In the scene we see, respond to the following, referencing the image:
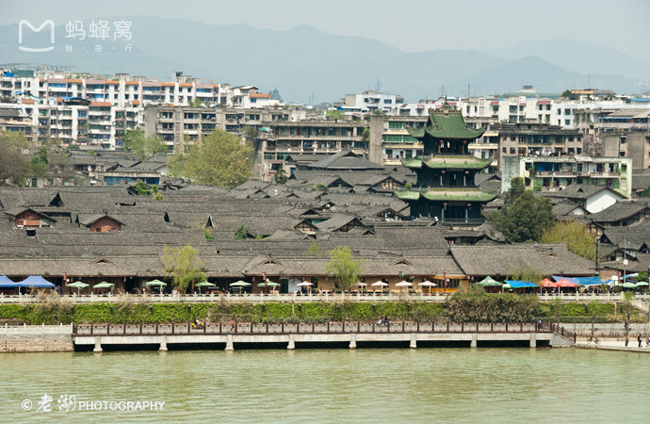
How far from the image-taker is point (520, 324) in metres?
74.4

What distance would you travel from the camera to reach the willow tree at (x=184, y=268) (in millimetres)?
78000

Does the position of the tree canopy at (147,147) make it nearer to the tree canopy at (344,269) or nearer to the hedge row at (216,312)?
the tree canopy at (344,269)

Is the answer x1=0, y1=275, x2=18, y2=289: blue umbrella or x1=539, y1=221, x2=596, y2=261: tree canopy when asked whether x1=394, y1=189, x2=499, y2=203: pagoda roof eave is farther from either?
x1=0, y1=275, x2=18, y2=289: blue umbrella

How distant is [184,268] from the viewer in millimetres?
77938

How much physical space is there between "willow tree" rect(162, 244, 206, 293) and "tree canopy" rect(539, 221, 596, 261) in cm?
2997

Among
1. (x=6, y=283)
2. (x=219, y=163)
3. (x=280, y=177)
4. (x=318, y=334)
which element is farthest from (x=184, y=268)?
(x=219, y=163)

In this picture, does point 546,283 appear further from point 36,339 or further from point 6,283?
point 6,283

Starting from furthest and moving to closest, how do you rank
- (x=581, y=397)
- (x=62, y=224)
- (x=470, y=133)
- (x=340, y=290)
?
(x=470, y=133)
(x=62, y=224)
(x=340, y=290)
(x=581, y=397)

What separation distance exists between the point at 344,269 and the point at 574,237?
82.3 ft

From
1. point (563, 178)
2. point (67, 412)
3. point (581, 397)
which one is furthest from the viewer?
point (563, 178)

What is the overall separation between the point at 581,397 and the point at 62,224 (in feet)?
175

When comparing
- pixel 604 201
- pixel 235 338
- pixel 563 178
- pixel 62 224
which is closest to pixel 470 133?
pixel 604 201

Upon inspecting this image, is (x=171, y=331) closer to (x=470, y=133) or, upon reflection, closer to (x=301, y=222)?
(x=301, y=222)

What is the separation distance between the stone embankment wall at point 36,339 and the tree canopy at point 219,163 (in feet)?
295
